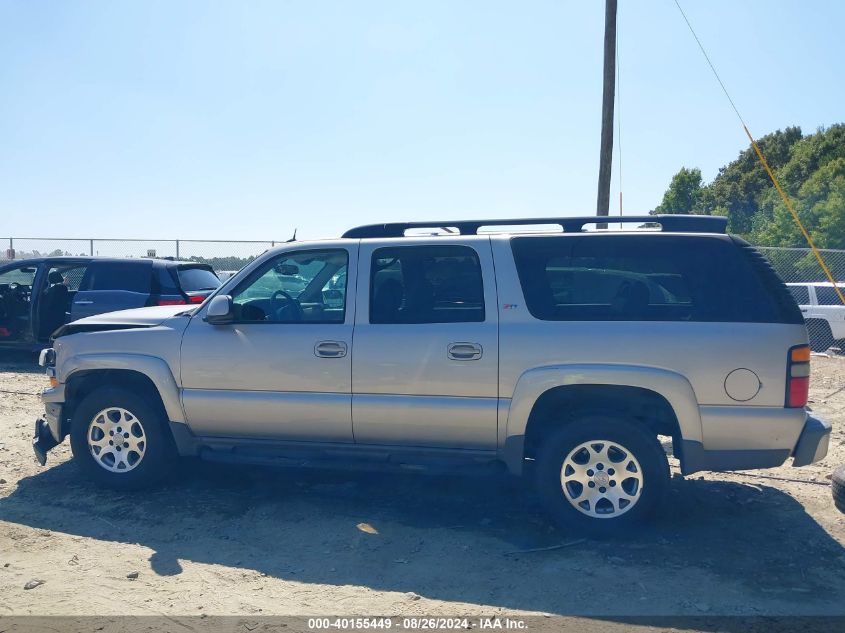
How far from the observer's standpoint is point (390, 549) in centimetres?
488

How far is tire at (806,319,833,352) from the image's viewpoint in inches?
564

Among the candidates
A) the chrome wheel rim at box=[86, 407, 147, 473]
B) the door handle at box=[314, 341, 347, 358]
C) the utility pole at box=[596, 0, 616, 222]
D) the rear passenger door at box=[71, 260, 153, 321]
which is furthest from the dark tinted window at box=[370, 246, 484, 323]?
the utility pole at box=[596, 0, 616, 222]

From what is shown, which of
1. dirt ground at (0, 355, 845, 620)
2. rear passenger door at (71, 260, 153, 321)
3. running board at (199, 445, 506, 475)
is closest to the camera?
dirt ground at (0, 355, 845, 620)

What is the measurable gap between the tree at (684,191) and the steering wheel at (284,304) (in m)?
50.1

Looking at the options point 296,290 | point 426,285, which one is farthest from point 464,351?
point 296,290

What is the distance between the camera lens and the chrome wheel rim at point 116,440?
5.85 m

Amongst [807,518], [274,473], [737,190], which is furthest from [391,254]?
[737,190]

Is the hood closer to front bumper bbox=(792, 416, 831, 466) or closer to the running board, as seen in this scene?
the running board

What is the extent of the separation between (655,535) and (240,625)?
8.97 feet

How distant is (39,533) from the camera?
5129 millimetres

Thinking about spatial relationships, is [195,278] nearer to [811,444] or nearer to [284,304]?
[284,304]

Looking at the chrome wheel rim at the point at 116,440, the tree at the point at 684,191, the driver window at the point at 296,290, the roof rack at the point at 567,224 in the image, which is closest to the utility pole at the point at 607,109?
the roof rack at the point at 567,224

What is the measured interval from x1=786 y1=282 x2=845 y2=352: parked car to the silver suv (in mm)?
10552

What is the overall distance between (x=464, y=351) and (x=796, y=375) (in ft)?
6.78
